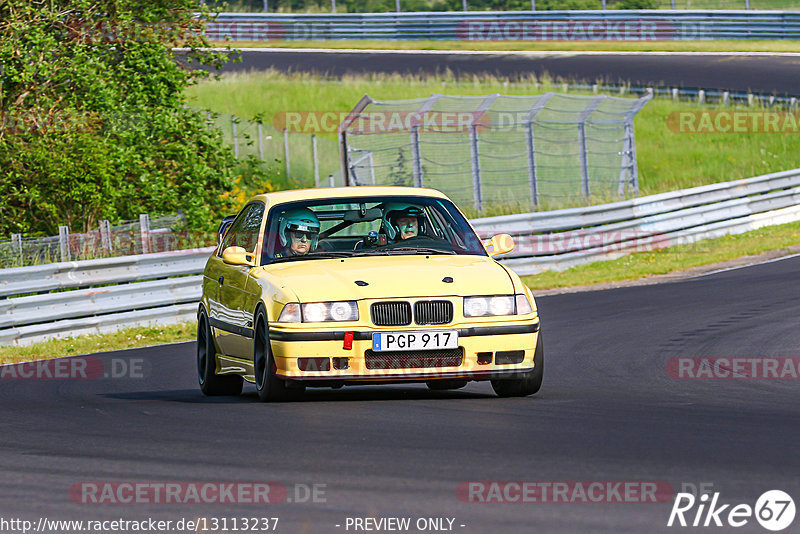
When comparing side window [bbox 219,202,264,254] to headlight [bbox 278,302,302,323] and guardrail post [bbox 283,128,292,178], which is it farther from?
guardrail post [bbox 283,128,292,178]

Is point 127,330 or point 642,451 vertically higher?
point 642,451

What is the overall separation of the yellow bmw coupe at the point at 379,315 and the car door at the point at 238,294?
3 cm

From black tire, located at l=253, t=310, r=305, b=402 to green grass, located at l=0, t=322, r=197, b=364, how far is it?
273 inches

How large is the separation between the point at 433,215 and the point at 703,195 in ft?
49.7

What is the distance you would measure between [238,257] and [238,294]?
0.30 m

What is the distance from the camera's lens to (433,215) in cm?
1055

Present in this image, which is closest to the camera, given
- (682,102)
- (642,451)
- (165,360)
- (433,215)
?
(642,451)

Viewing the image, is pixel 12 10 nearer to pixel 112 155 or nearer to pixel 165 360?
pixel 112 155

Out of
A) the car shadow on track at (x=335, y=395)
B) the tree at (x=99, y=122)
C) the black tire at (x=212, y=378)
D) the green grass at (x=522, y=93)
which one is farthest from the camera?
the green grass at (x=522, y=93)

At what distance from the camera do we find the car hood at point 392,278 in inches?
351

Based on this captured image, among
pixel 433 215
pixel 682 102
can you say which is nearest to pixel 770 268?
pixel 433 215

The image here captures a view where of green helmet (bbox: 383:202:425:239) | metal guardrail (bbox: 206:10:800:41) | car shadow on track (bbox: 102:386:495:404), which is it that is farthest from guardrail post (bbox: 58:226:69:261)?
metal guardrail (bbox: 206:10:800:41)

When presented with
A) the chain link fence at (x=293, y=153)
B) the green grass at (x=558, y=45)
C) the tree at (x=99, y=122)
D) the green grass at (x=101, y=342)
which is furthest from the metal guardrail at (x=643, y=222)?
the green grass at (x=558, y=45)

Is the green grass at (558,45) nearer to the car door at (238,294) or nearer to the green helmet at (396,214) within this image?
the car door at (238,294)
